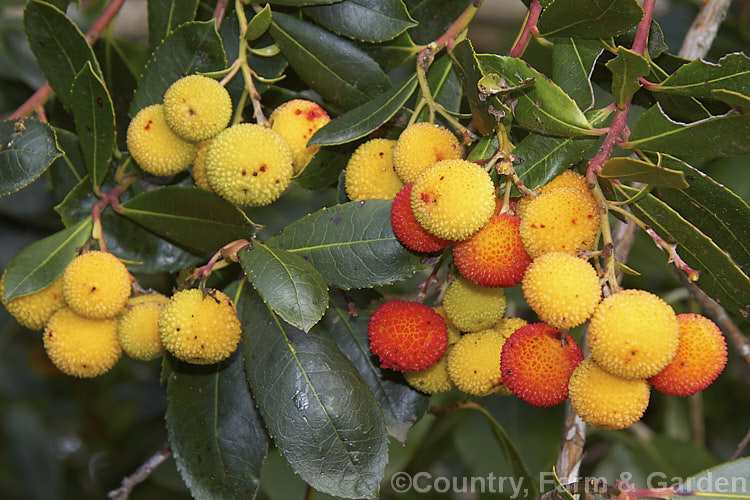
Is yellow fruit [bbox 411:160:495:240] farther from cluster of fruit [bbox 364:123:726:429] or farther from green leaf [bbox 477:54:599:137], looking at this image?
green leaf [bbox 477:54:599:137]

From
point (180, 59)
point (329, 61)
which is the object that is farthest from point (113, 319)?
point (329, 61)

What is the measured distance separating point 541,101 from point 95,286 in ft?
2.26

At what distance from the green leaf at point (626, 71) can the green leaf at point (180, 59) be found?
0.59 m

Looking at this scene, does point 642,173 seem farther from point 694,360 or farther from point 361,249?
point 361,249

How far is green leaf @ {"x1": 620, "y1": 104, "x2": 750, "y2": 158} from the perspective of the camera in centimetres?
88

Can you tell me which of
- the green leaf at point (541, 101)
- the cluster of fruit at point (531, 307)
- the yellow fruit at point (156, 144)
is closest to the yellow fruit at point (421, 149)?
the cluster of fruit at point (531, 307)

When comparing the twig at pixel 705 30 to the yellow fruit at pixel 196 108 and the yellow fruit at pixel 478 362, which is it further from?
the yellow fruit at pixel 196 108

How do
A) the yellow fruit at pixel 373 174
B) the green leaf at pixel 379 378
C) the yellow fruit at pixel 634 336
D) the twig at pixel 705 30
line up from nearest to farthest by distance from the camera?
the yellow fruit at pixel 634 336 → the yellow fruit at pixel 373 174 → the green leaf at pixel 379 378 → the twig at pixel 705 30

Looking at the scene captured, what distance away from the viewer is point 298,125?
1.11m

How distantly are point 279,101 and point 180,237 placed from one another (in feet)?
0.91

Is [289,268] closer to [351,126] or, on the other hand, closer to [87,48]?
[351,126]

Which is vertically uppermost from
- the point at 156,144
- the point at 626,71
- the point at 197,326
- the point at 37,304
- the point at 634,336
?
the point at 626,71

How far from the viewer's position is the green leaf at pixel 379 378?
118 cm

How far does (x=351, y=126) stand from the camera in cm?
106
